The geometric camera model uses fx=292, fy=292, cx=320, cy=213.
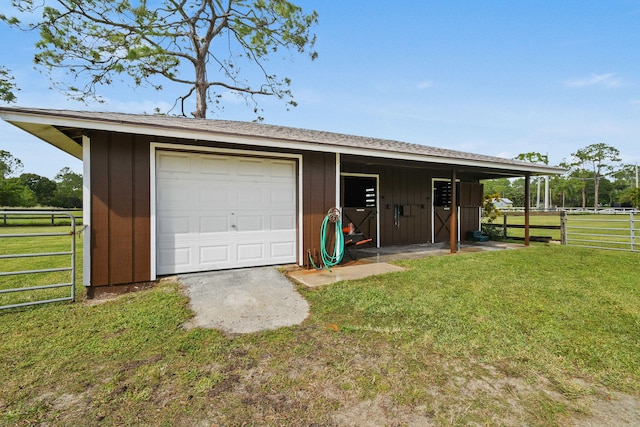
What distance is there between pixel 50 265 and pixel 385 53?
416 inches

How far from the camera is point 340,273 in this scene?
16.5 feet

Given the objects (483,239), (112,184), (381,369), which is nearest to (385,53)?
(483,239)

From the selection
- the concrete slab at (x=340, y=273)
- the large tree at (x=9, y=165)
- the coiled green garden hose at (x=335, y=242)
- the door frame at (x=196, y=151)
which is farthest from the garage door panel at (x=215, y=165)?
the large tree at (x=9, y=165)

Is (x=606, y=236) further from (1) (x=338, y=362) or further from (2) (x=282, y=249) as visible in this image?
(1) (x=338, y=362)

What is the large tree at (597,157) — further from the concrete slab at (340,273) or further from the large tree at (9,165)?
the large tree at (9,165)

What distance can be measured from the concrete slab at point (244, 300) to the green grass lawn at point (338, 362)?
0.20 metres

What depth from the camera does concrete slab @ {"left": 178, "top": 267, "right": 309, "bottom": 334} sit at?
123 inches

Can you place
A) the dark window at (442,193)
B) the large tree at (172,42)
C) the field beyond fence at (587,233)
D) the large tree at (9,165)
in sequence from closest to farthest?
the field beyond fence at (587,233)
the dark window at (442,193)
the large tree at (172,42)
the large tree at (9,165)

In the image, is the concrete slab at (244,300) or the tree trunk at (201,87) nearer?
the concrete slab at (244,300)

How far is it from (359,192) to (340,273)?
3.27 metres

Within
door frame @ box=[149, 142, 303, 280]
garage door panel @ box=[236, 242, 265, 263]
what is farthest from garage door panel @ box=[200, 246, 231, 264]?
door frame @ box=[149, 142, 303, 280]

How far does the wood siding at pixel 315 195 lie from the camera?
541cm

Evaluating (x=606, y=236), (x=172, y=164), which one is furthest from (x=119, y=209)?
(x=606, y=236)

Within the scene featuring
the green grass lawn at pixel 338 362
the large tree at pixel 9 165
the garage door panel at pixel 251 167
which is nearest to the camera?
the green grass lawn at pixel 338 362
